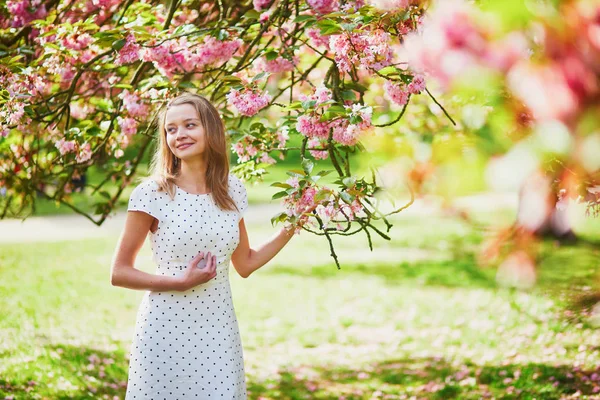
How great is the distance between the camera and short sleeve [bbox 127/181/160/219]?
2.61m

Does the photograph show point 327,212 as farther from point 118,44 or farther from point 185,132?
point 118,44

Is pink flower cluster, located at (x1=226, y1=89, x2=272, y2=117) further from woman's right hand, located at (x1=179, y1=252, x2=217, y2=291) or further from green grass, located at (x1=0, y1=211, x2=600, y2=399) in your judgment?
green grass, located at (x1=0, y1=211, x2=600, y2=399)

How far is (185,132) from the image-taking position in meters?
2.67

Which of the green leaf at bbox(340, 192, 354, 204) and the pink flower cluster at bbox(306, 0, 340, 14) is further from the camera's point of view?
the pink flower cluster at bbox(306, 0, 340, 14)

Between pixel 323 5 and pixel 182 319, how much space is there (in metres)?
1.48

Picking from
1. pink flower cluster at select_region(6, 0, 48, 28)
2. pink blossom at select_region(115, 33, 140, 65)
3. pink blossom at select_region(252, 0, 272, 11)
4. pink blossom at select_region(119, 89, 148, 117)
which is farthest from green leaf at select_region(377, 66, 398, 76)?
pink flower cluster at select_region(6, 0, 48, 28)

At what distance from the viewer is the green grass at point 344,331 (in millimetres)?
5279

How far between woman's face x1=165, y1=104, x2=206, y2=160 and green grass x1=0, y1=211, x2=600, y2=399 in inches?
40.4

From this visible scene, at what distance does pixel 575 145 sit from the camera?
86 cm

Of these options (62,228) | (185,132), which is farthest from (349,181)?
(62,228)

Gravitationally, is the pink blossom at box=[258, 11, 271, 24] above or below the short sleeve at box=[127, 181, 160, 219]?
above

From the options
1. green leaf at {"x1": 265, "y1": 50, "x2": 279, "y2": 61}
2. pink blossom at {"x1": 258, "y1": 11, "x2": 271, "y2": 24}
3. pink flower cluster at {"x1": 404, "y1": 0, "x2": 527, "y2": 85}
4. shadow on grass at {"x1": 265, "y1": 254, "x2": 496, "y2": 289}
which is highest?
pink blossom at {"x1": 258, "y1": 11, "x2": 271, "y2": 24}

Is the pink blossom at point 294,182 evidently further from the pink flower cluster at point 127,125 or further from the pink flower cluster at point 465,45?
the pink flower cluster at point 465,45

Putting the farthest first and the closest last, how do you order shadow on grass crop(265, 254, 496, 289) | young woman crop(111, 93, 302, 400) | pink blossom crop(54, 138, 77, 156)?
shadow on grass crop(265, 254, 496, 289)
pink blossom crop(54, 138, 77, 156)
young woman crop(111, 93, 302, 400)
